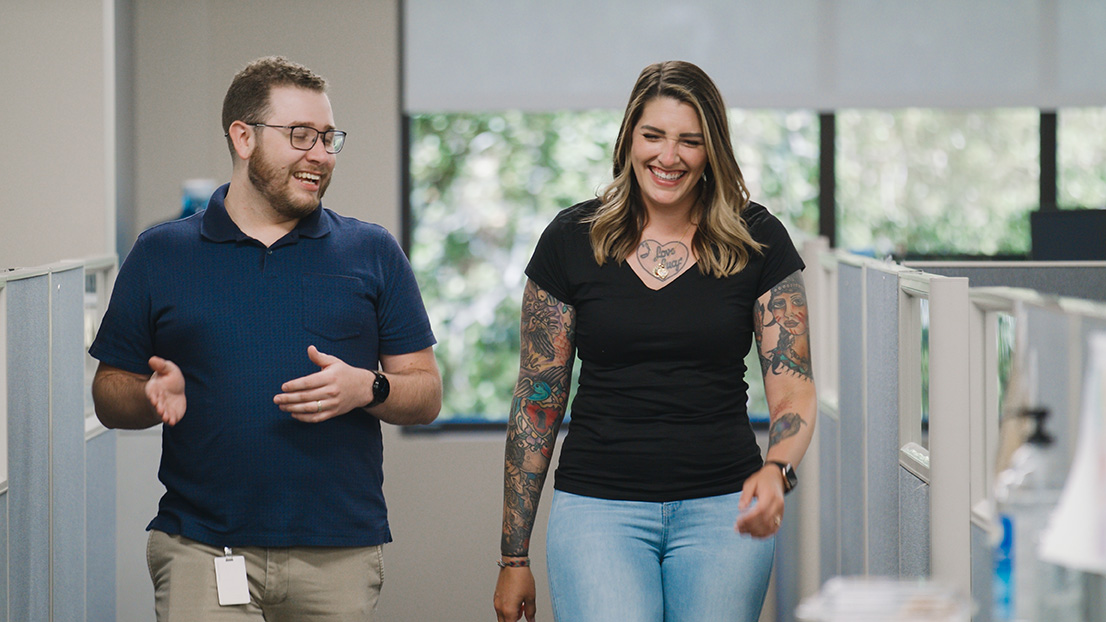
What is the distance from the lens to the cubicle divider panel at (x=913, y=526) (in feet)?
6.48

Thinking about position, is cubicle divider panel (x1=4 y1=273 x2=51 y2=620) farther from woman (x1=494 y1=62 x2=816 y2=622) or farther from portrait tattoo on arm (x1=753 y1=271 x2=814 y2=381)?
portrait tattoo on arm (x1=753 y1=271 x2=814 y2=381)

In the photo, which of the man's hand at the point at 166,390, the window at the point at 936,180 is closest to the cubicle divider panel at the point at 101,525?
the man's hand at the point at 166,390

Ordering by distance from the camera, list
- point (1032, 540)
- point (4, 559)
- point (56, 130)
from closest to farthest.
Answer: point (1032, 540) < point (4, 559) < point (56, 130)

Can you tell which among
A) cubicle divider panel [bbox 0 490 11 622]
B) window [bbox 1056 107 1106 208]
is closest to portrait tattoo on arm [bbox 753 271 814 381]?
cubicle divider panel [bbox 0 490 11 622]

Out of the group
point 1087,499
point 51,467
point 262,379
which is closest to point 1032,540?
point 1087,499

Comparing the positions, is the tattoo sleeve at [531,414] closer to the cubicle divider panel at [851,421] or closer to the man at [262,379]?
the man at [262,379]

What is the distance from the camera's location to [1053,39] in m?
3.84

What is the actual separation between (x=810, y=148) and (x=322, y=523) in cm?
273

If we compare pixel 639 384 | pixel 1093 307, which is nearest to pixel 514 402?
pixel 639 384

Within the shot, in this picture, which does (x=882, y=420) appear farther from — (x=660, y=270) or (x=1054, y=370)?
(x=1054, y=370)

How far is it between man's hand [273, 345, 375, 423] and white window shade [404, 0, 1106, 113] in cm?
223

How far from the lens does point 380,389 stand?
1.77 metres

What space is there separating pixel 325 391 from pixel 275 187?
0.36 metres

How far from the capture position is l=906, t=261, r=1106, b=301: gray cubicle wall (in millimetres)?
2729
